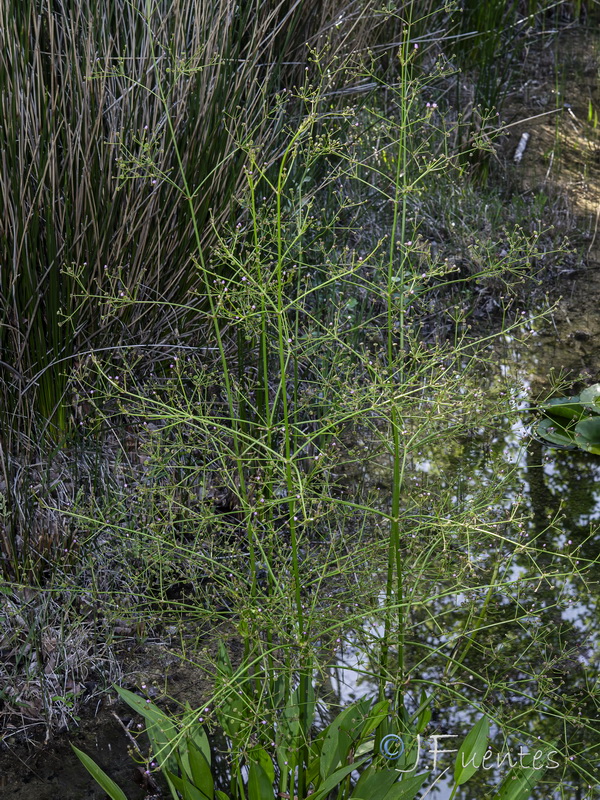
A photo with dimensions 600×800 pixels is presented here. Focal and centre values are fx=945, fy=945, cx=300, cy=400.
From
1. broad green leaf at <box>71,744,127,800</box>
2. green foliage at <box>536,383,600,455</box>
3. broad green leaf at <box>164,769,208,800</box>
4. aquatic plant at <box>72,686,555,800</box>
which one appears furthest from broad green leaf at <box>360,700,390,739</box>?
green foliage at <box>536,383,600,455</box>

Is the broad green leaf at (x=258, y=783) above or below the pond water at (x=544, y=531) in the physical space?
above

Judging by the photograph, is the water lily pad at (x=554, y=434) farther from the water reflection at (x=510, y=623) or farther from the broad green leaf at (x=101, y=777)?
the broad green leaf at (x=101, y=777)

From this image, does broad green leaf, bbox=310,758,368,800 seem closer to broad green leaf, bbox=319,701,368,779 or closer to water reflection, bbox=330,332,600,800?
broad green leaf, bbox=319,701,368,779

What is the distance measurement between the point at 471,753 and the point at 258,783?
0.52 meters

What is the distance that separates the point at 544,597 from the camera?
298 cm

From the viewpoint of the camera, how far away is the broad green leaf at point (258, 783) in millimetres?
2000

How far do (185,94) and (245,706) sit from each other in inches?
80.4

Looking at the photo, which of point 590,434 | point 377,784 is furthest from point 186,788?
point 590,434

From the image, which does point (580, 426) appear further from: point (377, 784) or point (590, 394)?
point (377, 784)

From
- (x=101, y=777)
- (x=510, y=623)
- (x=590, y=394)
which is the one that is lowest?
(x=510, y=623)

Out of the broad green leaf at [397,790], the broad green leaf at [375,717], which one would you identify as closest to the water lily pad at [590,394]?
the broad green leaf at [375,717]

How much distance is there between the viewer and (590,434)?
3.66 meters

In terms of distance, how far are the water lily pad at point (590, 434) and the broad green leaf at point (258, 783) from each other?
208 cm

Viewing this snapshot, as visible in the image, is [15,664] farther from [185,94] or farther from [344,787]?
[185,94]
